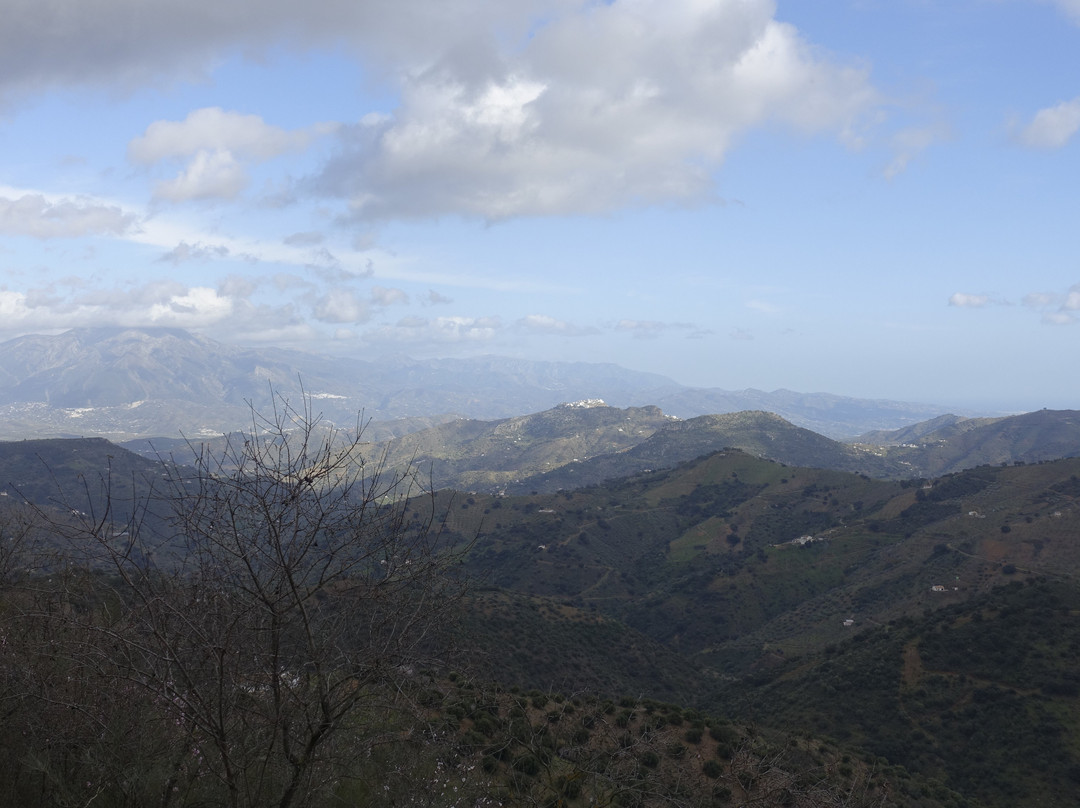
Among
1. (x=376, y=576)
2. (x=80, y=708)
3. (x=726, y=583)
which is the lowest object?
(x=726, y=583)

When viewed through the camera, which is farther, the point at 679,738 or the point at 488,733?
the point at 679,738

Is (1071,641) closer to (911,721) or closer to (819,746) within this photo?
(911,721)

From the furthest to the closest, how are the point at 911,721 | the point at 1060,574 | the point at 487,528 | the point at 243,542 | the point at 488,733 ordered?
the point at 487,528, the point at 1060,574, the point at 911,721, the point at 488,733, the point at 243,542

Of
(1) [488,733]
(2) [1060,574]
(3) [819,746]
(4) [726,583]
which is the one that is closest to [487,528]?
(4) [726,583]

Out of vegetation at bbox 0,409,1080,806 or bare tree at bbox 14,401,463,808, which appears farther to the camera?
vegetation at bbox 0,409,1080,806

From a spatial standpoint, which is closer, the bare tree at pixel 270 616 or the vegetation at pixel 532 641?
the bare tree at pixel 270 616

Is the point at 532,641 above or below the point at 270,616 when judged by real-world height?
below

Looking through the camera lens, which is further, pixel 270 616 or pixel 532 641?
pixel 532 641

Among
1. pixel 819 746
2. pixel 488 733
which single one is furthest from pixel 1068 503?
pixel 488 733

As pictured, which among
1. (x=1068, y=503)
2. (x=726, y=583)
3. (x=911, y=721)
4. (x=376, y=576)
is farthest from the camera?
(x=726, y=583)

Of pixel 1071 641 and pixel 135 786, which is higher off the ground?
pixel 135 786
